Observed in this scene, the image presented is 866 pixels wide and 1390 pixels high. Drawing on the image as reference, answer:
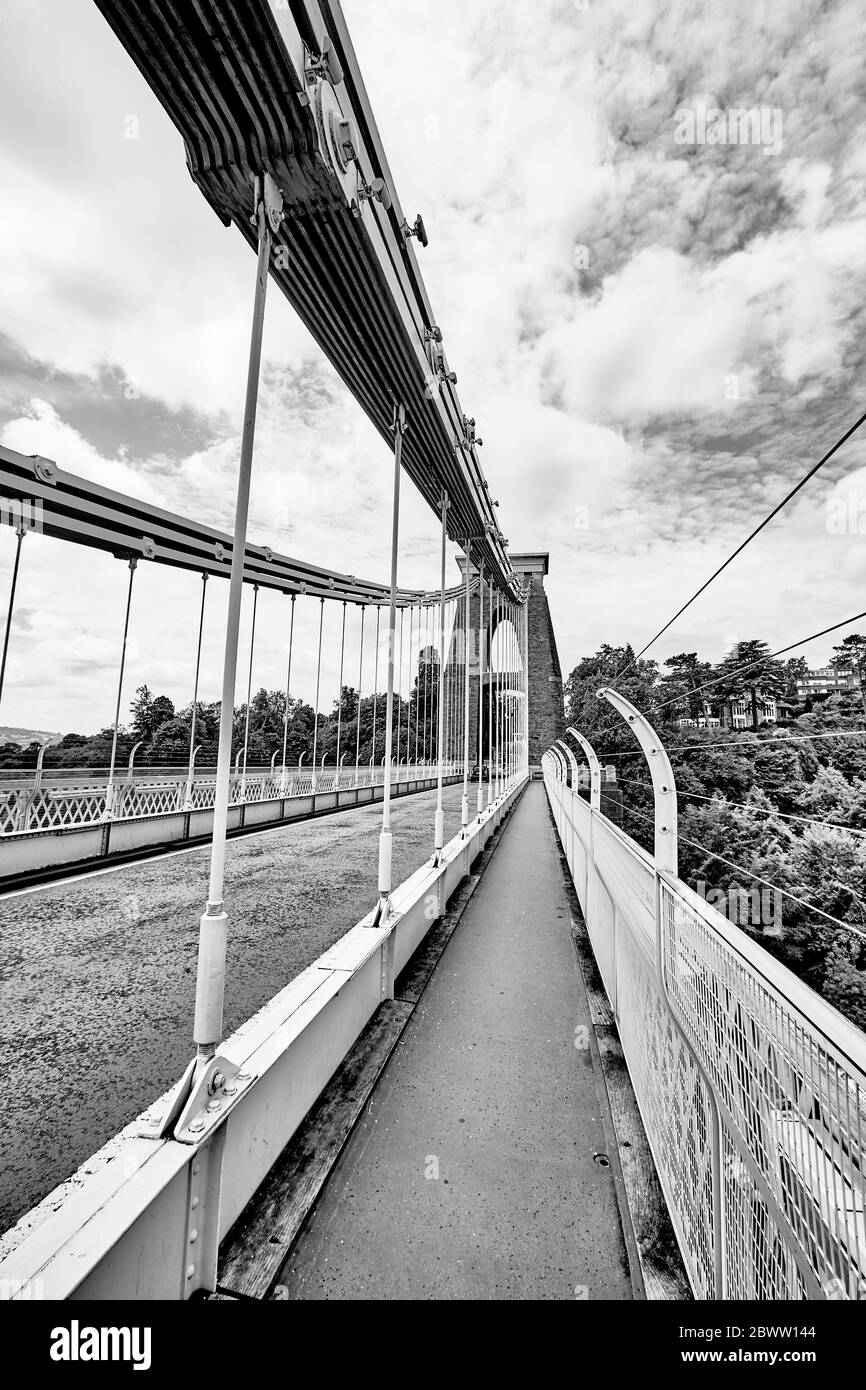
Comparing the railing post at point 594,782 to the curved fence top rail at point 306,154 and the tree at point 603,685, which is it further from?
the tree at point 603,685

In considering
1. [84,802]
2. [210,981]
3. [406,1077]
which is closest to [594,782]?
[406,1077]

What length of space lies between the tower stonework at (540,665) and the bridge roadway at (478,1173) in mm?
33735

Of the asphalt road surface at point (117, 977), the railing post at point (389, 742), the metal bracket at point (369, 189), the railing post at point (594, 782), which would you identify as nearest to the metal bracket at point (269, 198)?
the metal bracket at point (369, 189)

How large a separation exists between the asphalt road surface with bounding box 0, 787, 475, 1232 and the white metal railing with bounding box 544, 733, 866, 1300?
2068 millimetres

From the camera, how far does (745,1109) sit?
1.20m

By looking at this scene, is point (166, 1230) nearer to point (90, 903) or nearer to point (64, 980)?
point (64, 980)

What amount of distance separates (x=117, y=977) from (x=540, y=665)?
35.6 meters

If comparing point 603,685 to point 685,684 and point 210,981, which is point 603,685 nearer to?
point 210,981

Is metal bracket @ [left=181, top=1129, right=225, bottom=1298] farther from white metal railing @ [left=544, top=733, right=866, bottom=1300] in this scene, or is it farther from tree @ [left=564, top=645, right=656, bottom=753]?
tree @ [left=564, top=645, right=656, bottom=753]

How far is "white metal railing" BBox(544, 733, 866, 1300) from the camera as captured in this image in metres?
0.90

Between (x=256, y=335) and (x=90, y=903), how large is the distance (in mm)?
5292

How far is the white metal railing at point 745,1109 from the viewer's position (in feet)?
2.95

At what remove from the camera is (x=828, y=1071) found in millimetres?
948

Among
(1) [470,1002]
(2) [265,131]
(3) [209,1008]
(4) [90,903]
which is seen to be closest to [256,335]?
(2) [265,131]
